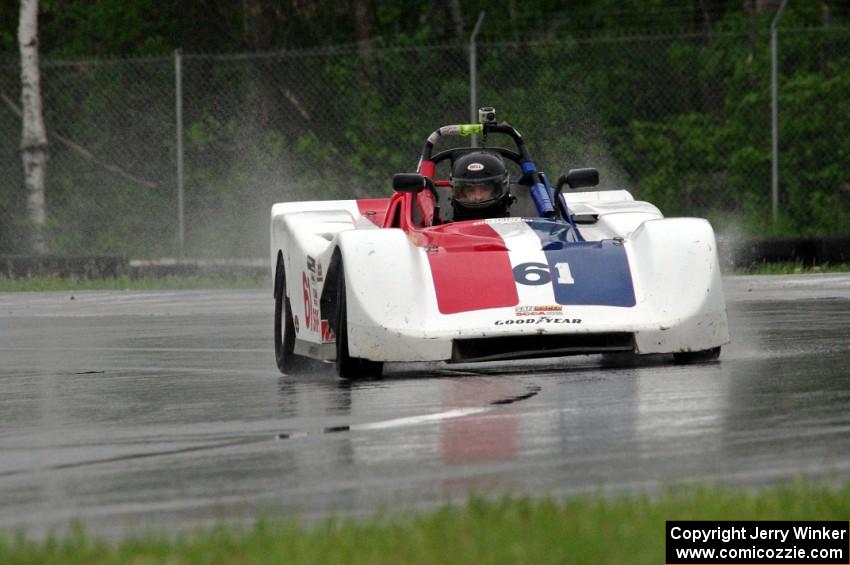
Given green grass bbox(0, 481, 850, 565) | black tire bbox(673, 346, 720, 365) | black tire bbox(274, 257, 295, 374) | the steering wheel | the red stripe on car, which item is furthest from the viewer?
the steering wheel

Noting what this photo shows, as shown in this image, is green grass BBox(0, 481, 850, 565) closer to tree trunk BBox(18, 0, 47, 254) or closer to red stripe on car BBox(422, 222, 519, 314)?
red stripe on car BBox(422, 222, 519, 314)

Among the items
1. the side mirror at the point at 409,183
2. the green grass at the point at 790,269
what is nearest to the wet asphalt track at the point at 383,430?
the side mirror at the point at 409,183

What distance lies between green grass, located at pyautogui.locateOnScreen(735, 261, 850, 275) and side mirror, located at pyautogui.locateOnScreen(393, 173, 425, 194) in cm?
930

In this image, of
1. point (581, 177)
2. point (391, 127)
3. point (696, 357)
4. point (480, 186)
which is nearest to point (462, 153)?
point (480, 186)

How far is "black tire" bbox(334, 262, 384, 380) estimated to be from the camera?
10492 mm

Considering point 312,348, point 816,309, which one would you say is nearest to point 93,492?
point 312,348

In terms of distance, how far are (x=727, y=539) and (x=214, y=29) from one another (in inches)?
1030

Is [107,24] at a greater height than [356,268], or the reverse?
[107,24]

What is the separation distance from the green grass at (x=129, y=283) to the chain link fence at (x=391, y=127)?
6.10 ft

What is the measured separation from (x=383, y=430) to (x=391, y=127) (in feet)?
55.4

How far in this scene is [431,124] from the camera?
958 inches

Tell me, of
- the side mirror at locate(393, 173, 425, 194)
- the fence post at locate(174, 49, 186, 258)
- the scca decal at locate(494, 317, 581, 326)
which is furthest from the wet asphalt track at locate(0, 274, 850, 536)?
the fence post at locate(174, 49, 186, 258)

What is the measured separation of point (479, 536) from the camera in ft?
17.9

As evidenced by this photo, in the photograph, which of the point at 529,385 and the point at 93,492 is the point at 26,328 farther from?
the point at 93,492
